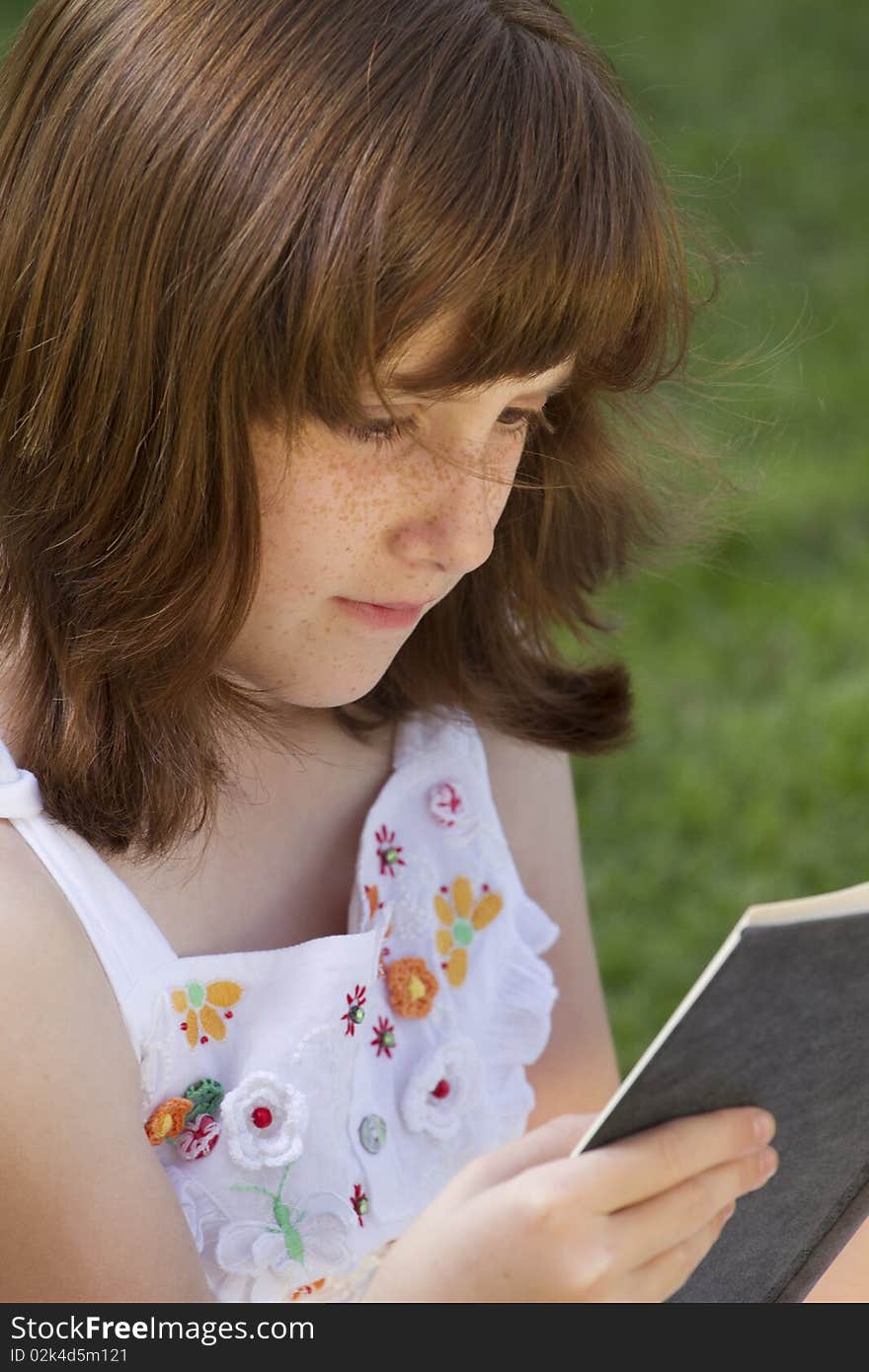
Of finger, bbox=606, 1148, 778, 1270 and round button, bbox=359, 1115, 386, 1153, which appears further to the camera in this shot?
round button, bbox=359, 1115, 386, 1153

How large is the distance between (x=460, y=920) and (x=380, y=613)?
334 millimetres

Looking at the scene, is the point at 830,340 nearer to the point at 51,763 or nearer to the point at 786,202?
the point at 786,202

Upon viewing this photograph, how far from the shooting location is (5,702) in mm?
1065

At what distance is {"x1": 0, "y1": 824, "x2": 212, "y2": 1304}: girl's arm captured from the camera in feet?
3.08

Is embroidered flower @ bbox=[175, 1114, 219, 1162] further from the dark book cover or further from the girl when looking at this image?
the dark book cover

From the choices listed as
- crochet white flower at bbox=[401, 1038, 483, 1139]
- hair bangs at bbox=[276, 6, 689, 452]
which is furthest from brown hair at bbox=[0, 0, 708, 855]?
crochet white flower at bbox=[401, 1038, 483, 1139]

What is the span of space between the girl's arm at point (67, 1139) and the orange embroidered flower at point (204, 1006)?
82mm

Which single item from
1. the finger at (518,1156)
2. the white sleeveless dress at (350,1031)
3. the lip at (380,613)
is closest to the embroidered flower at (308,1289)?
the white sleeveless dress at (350,1031)

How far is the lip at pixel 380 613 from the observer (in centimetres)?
105

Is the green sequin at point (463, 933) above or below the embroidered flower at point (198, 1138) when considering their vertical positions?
above

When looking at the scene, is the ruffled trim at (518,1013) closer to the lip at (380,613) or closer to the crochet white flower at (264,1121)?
the crochet white flower at (264,1121)

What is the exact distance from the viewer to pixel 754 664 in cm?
277

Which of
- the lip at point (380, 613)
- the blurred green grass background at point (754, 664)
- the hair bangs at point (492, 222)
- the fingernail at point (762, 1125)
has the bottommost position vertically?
the blurred green grass background at point (754, 664)

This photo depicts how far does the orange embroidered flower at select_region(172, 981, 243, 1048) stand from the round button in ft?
0.44
